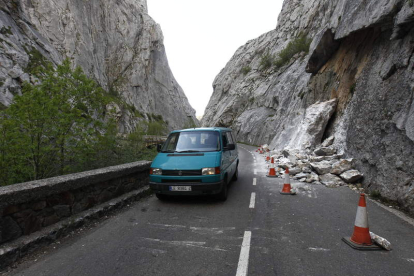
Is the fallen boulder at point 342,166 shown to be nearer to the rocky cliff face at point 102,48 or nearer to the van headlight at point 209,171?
the van headlight at point 209,171

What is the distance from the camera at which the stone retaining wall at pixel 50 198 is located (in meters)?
3.37

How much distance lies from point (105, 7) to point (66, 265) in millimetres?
59538

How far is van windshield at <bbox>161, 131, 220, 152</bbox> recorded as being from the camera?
674cm

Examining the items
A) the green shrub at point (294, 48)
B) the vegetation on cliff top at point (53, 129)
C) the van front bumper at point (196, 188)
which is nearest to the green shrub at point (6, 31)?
the vegetation on cliff top at point (53, 129)

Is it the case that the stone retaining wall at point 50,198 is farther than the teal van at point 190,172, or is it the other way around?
the teal van at point 190,172

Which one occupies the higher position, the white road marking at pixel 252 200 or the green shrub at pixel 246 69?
the green shrub at pixel 246 69

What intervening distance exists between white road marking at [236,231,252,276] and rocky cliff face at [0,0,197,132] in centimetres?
1678

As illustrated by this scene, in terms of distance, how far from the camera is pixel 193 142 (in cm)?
696

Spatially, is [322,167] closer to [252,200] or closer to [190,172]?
[252,200]

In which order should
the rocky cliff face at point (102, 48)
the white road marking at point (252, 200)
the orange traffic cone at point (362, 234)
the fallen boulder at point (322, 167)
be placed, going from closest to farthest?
the orange traffic cone at point (362, 234)
the white road marking at point (252, 200)
the fallen boulder at point (322, 167)
the rocky cliff face at point (102, 48)

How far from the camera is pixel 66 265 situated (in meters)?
3.21

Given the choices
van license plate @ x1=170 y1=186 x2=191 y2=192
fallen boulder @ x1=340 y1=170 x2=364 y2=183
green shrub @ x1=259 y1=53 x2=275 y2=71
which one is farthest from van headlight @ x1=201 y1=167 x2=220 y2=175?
green shrub @ x1=259 y1=53 x2=275 y2=71

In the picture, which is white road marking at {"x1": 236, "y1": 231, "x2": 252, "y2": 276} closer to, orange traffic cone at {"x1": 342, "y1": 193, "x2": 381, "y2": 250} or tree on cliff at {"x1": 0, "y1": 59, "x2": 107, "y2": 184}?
orange traffic cone at {"x1": 342, "y1": 193, "x2": 381, "y2": 250}

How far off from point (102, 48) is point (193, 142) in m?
50.1
